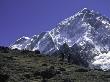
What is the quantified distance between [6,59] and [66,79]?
26419mm

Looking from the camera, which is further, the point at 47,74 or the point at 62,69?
the point at 62,69

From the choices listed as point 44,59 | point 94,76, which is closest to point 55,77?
point 94,76

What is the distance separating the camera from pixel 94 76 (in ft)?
275

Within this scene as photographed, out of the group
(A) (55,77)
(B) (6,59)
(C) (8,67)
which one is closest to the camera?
(A) (55,77)

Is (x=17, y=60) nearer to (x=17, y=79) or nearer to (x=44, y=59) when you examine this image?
(x=44, y=59)

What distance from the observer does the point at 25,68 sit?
88.1 meters

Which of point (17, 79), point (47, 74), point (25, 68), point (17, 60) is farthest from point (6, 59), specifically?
point (17, 79)

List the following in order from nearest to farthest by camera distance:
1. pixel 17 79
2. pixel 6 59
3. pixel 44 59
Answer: pixel 17 79
pixel 6 59
pixel 44 59

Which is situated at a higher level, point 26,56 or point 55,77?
point 26,56

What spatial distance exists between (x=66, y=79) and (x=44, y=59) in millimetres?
33096

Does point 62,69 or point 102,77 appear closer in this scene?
point 102,77

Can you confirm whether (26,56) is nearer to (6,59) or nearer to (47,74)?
(6,59)

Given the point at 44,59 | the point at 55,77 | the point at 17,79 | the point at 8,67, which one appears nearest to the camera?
the point at 17,79

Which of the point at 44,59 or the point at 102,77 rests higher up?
the point at 44,59
